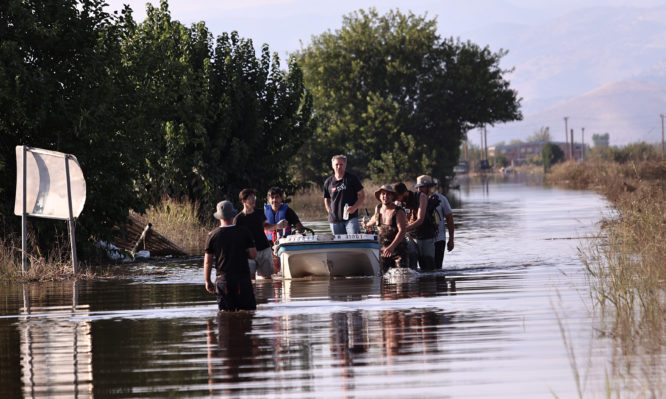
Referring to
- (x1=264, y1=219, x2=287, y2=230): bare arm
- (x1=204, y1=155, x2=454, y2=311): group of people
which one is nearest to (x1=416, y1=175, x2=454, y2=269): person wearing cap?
(x1=204, y1=155, x2=454, y2=311): group of people

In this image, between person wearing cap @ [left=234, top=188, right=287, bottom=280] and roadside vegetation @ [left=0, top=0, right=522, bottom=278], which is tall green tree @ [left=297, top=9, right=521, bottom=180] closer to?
roadside vegetation @ [left=0, top=0, right=522, bottom=278]

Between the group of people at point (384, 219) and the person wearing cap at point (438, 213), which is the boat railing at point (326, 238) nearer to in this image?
the group of people at point (384, 219)

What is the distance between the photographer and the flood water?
29.9ft

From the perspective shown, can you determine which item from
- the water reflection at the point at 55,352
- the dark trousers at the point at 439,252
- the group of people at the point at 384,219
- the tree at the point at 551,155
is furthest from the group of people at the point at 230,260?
the tree at the point at 551,155

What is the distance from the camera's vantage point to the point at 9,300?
17.1 metres

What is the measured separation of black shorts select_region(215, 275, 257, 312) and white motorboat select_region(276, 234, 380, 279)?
17.0 feet

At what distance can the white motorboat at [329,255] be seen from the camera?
19000 millimetres

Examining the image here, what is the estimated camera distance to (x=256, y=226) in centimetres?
1666

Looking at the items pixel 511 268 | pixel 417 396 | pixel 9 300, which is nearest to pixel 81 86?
pixel 9 300

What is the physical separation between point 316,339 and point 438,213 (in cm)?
846

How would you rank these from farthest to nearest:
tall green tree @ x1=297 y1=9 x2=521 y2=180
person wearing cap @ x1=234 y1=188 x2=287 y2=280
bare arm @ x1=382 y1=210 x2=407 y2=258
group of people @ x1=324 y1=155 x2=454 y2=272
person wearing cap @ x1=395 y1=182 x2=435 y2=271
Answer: tall green tree @ x1=297 y1=9 x2=521 y2=180 → person wearing cap @ x1=395 y1=182 x2=435 y2=271 → group of people @ x1=324 y1=155 x2=454 y2=272 → bare arm @ x1=382 y1=210 x2=407 y2=258 → person wearing cap @ x1=234 y1=188 x2=287 y2=280

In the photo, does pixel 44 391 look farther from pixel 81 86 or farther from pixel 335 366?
pixel 81 86

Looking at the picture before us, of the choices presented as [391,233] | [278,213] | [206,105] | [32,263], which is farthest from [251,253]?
[206,105]

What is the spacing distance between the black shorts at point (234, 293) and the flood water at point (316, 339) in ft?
0.58
